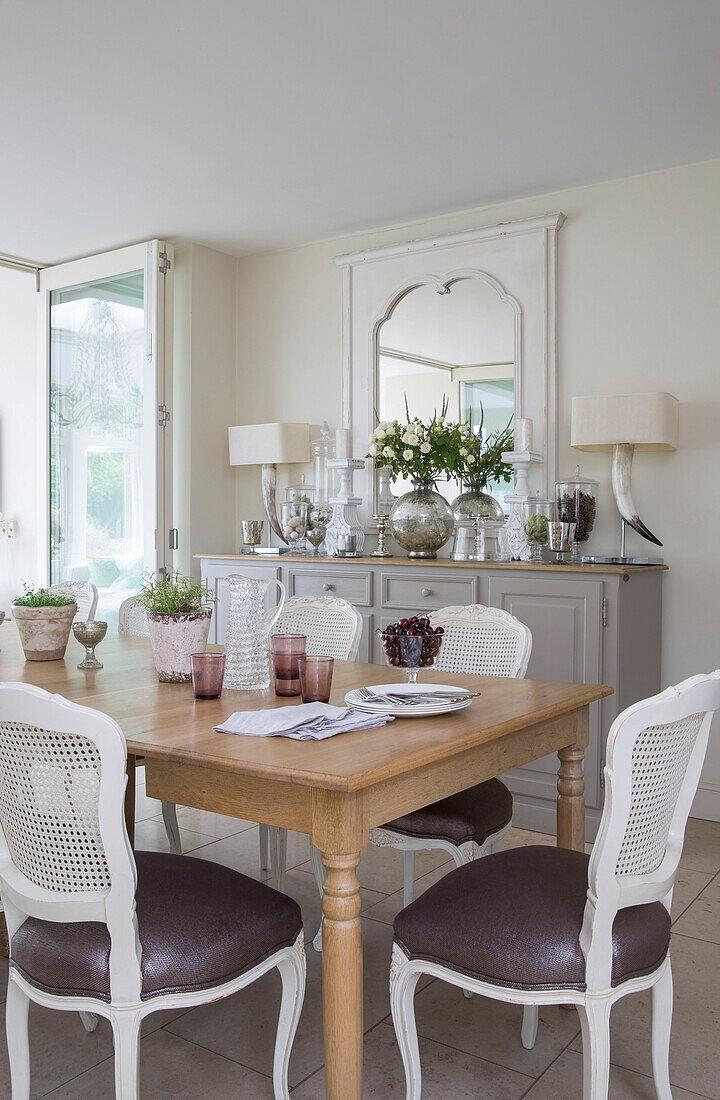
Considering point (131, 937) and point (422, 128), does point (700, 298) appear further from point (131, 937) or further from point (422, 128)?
point (131, 937)

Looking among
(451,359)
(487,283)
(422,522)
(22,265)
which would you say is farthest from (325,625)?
(22,265)

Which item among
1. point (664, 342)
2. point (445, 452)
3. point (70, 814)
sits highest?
point (664, 342)

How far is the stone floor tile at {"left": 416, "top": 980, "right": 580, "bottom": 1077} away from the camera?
2.06m

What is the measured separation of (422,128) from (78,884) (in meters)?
3.03

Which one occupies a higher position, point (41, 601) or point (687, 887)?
point (41, 601)

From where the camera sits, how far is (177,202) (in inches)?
171

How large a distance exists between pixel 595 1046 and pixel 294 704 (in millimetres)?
877

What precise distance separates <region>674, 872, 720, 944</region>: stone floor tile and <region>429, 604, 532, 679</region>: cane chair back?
98 cm

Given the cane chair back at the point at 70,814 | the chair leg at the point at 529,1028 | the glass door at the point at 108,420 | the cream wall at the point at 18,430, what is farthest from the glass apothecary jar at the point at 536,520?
the cream wall at the point at 18,430

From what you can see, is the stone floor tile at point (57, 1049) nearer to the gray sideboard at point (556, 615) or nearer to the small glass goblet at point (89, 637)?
the small glass goblet at point (89, 637)

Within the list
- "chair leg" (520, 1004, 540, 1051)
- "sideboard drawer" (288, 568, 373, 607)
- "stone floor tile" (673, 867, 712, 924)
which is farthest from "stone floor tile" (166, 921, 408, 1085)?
"sideboard drawer" (288, 568, 373, 607)

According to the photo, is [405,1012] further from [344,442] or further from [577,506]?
[344,442]

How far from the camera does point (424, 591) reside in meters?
3.94

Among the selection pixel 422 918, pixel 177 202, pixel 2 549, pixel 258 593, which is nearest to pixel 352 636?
pixel 258 593
